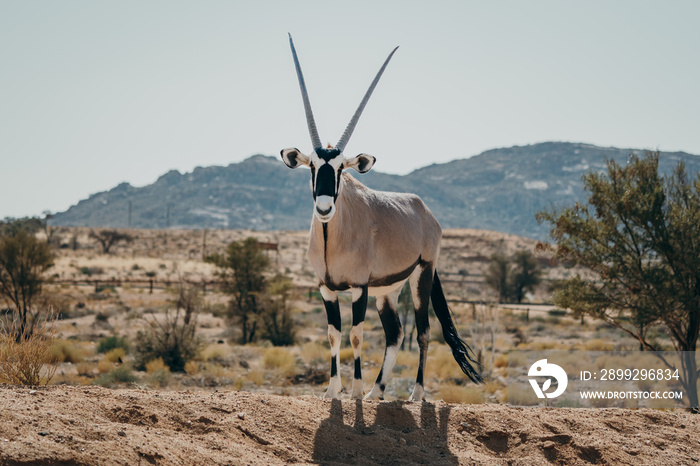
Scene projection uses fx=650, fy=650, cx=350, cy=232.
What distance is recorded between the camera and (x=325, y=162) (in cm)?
725

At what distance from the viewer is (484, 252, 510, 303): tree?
171ft

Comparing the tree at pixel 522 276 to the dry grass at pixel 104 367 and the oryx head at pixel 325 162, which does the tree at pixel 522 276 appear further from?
the oryx head at pixel 325 162

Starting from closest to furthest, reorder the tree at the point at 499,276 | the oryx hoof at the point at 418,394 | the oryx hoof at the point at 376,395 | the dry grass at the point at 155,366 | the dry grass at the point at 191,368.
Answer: the oryx hoof at the point at 376,395 → the oryx hoof at the point at 418,394 → the dry grass at the point at 155,366 → the dry grass at the point at 191,368 → the tree at the point at 499,276

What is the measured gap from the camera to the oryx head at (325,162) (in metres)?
6.95

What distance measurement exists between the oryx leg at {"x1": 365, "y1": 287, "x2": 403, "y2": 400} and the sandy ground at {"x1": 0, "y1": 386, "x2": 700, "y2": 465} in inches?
21.9

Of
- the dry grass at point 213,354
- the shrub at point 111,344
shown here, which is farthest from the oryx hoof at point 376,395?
the shrub at point 111,344

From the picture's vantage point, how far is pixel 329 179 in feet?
23.5

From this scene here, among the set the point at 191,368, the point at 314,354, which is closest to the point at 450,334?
the point at 191,368

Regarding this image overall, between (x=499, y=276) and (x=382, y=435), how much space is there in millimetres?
47106

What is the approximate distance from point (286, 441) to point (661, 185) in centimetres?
1134

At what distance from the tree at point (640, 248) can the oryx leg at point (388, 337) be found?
7.15m

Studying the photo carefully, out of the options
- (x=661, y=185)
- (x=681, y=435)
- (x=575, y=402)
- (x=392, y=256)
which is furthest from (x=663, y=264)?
(x=392, y=256)

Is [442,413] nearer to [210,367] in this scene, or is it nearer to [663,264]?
[663,264]

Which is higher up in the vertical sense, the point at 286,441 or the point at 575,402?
the point at 286,441
